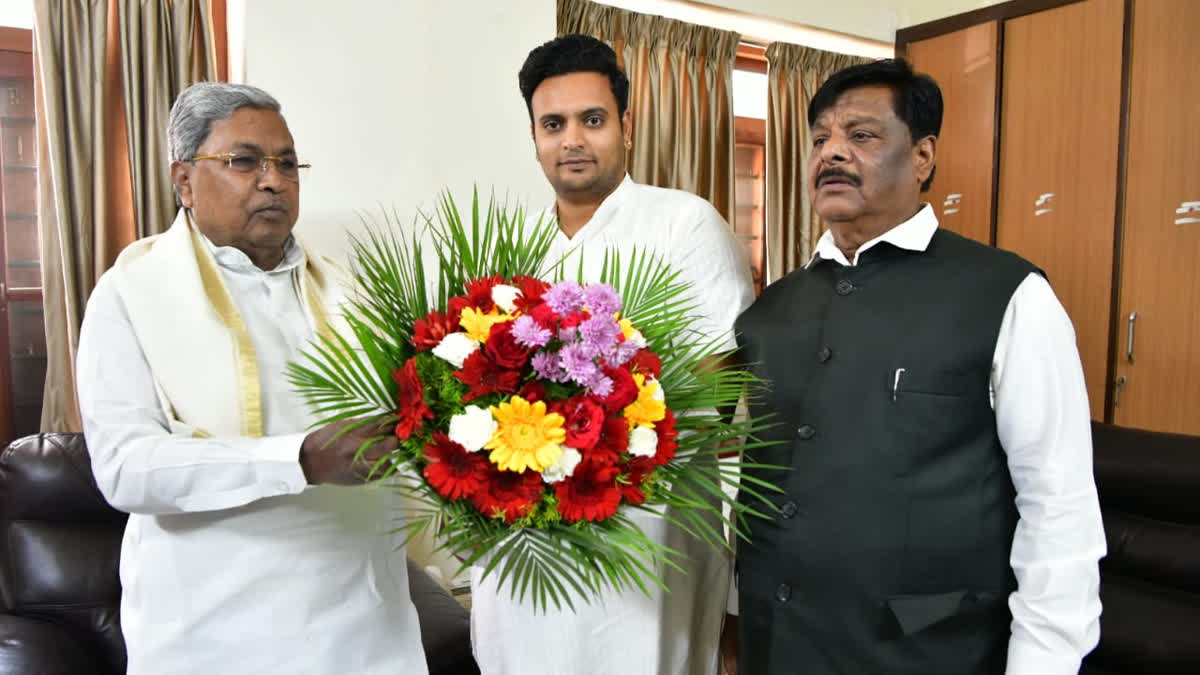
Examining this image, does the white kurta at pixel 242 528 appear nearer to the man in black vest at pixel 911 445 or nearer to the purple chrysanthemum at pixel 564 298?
the purple chrysanthemum at pixel 564 298

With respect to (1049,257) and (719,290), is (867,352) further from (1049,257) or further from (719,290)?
(1049,257)

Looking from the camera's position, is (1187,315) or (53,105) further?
(1187,315)

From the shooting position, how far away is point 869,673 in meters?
1.33

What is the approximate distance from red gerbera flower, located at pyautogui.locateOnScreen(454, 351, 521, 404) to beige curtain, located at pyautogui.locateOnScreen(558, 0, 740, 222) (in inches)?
130

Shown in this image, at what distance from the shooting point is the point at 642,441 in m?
1.07

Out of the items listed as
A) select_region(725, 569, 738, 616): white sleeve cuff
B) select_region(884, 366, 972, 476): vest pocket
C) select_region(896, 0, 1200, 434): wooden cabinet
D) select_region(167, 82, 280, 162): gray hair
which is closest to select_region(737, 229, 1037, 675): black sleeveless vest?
select_region(884, 366, 972, 476): vest pocket

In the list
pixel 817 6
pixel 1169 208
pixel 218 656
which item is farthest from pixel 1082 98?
pixel 218 656

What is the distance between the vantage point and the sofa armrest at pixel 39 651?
7.04ft

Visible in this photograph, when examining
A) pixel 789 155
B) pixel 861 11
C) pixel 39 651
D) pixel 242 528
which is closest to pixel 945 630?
pixel 242 528

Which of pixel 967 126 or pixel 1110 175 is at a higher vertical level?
pixel 967 126

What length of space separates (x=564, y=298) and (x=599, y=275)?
0.61 metres

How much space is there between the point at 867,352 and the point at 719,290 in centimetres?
39

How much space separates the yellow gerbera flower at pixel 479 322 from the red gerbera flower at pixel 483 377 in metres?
0.03

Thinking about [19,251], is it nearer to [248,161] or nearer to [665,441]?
[248,161]
